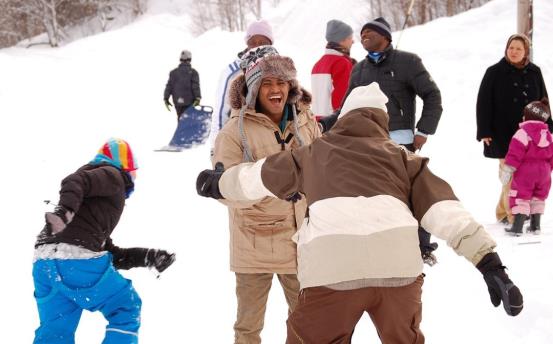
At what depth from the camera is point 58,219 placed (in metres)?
2.67

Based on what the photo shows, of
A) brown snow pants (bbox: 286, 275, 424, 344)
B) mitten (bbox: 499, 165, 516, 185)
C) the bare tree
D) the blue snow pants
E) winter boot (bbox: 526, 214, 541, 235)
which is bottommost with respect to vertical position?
winter boot (bbox: 526, 214, 541, 235)

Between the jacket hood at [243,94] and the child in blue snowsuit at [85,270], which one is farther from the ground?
the jacket hood at [243,94]

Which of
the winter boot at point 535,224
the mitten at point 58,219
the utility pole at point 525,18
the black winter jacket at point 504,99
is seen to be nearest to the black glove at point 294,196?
the mitten at point 58,219

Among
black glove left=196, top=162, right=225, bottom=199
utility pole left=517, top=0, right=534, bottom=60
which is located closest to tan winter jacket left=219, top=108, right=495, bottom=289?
black glove left=196, top=162, right=225, bottom=199

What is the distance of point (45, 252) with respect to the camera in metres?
2.96

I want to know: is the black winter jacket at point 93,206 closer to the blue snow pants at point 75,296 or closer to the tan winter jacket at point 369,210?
the blue snow pants at point 75,296

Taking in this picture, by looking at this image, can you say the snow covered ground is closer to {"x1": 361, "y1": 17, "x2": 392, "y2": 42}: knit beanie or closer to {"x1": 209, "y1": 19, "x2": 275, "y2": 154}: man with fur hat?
{"x1": 209, "y1": 19, "x2": 275, "y2": 154}: man with fur hat

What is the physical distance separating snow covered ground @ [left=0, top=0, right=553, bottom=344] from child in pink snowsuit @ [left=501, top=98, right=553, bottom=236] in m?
0.26

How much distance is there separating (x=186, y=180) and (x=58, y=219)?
6157 mm

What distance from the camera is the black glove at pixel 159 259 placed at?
334cm

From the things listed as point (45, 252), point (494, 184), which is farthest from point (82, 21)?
point (45, 252)

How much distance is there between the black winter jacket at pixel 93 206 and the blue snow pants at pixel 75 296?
11 cm

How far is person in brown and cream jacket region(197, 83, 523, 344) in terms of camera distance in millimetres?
2066

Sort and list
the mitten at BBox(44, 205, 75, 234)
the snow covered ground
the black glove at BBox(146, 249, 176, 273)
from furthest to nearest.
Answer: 1. the snow covered ground
2. the black glove at BBox(146, 249, 176, 273)
3. the mitten at BBox(44, 205, 75, 234)
